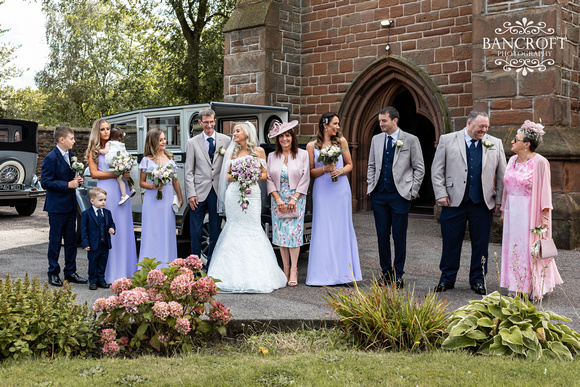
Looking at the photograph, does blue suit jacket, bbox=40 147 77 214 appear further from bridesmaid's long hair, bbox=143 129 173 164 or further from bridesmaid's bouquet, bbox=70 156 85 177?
bridesmaid's long hair, bbox=143 129 173 164

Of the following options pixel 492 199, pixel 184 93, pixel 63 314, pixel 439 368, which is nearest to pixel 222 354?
pixel 63 314

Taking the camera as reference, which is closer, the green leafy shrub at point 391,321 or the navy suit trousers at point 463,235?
the green leafy shrub at point 391,321

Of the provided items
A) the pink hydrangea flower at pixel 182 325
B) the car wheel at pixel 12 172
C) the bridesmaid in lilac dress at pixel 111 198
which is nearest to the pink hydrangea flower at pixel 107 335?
the pink hydrangea flower at pixel 182 325

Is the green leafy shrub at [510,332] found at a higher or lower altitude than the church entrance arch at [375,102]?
lower

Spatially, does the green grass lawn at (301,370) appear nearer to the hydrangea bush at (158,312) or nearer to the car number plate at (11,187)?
the hydrangea bush at (158,312)

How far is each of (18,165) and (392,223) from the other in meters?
11.8

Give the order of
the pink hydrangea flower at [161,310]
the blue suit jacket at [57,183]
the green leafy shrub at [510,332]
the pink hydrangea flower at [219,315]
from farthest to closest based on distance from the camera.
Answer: the blue suit jacket at [57,183] < the pink hydrangea flower at [219,315] < the pink hydrangea flower at [161,310] < the green leafy shrub at [510,332]

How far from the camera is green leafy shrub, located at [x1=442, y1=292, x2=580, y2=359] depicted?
4.29 m

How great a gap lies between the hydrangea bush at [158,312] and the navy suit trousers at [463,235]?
2.95 m

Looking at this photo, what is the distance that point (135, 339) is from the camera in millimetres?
4660

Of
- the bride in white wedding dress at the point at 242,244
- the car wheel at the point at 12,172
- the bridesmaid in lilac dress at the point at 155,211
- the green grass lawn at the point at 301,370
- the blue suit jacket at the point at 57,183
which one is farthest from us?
the car wheel at the point at 12,172

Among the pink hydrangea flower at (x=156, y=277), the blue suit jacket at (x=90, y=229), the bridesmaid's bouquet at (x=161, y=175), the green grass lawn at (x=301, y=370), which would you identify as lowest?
the green grass lawn at (x=301, y=370)

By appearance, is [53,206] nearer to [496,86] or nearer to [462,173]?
[462,173]

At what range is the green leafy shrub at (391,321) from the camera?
184 inches
